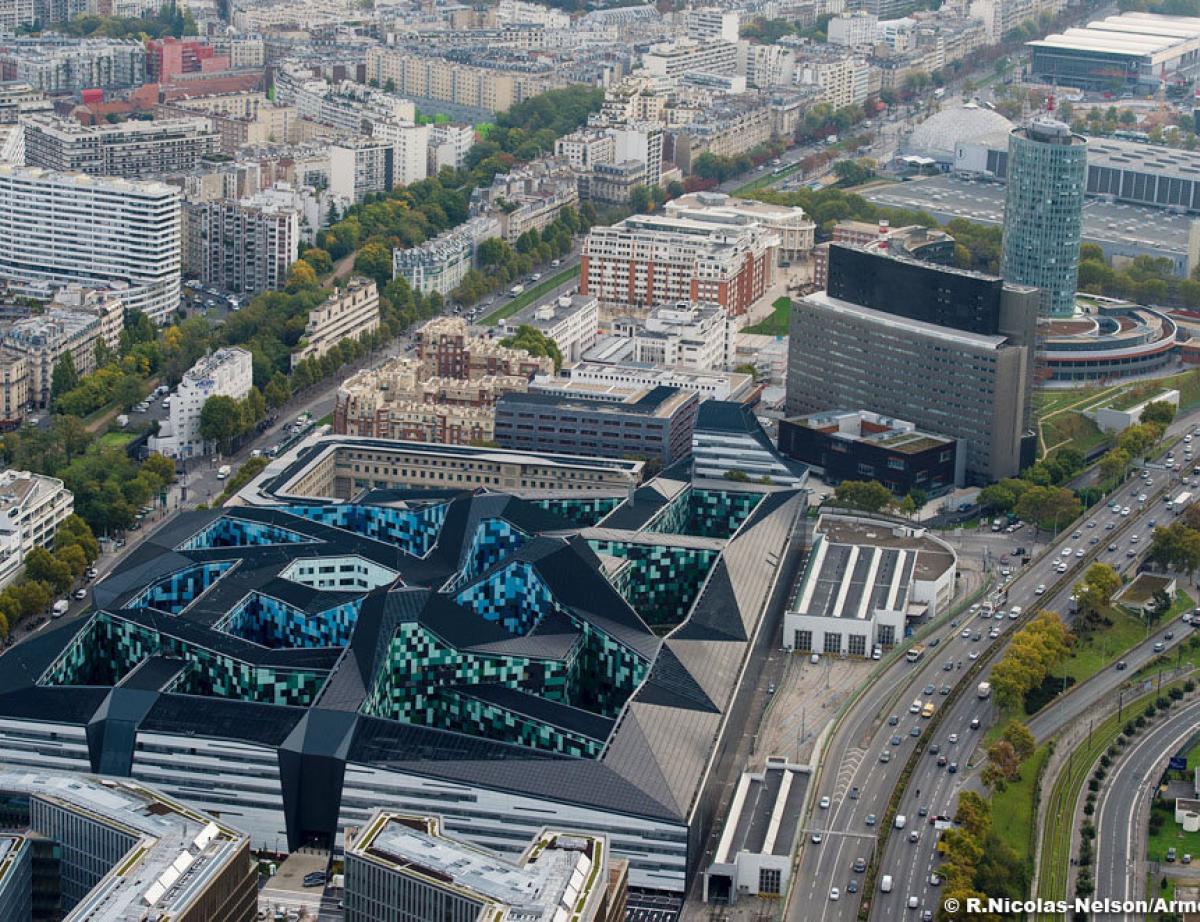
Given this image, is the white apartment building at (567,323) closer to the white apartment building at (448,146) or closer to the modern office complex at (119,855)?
the white apartment building at (448,146)

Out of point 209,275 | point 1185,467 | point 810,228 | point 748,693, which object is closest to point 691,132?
point 810,228

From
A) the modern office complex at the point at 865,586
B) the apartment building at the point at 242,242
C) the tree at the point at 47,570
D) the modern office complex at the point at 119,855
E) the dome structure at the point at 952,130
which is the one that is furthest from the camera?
the dome structure at the point at 952,130

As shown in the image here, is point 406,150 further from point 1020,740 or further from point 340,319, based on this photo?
point 1020,740

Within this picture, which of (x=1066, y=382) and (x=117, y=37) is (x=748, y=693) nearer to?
(x=1066, y=382)

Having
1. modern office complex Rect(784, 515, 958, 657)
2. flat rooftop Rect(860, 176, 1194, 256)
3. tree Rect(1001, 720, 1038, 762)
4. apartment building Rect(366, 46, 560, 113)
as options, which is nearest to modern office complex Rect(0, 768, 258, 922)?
tree Rect(1001, 720, 1038, 762)

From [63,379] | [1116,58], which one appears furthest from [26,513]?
[1116,58]

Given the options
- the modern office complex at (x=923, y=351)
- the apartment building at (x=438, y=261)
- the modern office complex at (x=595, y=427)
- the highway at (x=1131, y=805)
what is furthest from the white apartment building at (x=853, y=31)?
the highway at (x=1131, y=805)
